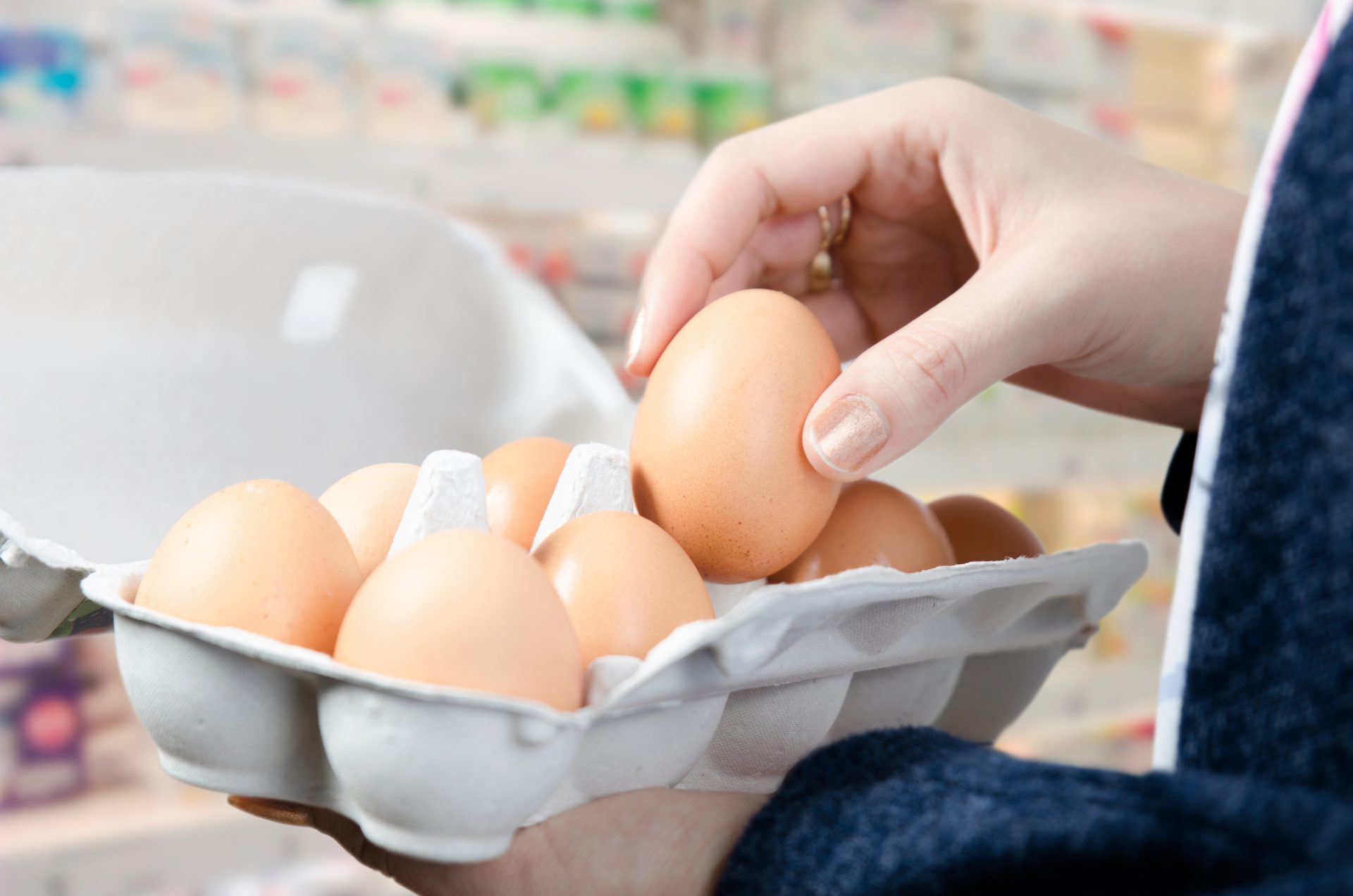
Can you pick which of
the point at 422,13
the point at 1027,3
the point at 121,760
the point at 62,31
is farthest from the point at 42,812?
the point at 1027,3

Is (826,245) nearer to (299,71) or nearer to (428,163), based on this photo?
(428,163)

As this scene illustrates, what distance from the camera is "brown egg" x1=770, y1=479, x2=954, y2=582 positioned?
0.51 metres

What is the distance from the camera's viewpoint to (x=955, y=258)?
78cm

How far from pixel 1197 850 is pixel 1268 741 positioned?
46 mm

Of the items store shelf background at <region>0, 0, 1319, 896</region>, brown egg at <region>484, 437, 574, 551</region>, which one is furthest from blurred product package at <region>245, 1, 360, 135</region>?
brown egg at <region>484, 437, 574, 551</region>

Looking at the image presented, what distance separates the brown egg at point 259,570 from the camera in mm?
375

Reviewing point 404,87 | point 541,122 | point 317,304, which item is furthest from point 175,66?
point 317,304

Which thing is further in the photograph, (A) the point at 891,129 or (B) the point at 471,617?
(A) the point at 891,129

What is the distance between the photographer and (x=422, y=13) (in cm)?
164

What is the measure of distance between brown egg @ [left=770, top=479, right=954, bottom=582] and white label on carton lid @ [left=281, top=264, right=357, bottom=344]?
45cm

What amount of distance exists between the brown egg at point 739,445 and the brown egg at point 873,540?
0.07 feet

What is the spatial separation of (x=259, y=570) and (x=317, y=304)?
471mm

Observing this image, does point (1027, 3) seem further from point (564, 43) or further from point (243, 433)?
point (243, 433)

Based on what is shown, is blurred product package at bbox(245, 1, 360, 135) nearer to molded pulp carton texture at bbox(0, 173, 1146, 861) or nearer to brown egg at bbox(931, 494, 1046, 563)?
molded pulp carton texture at bbox(0, 173, 1146, 861)
